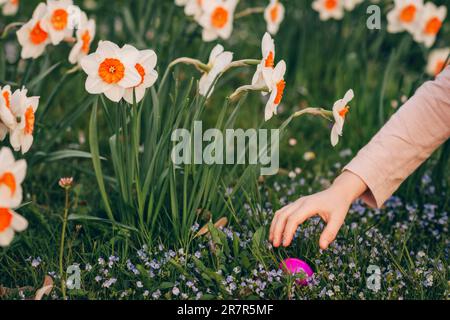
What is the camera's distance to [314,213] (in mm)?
1534

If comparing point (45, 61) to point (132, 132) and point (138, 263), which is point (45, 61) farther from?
point (138, 263)

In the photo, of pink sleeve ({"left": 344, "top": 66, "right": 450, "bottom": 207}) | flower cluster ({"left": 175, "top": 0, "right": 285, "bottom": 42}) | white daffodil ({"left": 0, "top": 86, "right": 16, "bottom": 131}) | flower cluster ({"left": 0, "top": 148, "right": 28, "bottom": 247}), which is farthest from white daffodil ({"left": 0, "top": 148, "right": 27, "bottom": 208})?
flower cluster ({"left": 175, "top": 0, "right": 285, "bottom": 42})

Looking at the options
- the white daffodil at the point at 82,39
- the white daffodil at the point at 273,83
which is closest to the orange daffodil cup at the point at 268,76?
the white daffodil at the point at 273,83

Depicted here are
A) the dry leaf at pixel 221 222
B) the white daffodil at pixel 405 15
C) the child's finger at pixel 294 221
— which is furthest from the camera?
the white daffodil at pixel 405 15

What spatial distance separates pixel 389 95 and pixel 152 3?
109 centimetres

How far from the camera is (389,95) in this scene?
2.84m

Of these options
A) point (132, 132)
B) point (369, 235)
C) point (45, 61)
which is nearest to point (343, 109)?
point (369, 235)

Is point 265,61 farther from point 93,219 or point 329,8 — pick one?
point 329,8

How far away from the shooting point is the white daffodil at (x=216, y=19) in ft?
7.75

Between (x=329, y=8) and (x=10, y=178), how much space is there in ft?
6.31

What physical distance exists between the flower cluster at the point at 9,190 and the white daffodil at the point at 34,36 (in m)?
0.73

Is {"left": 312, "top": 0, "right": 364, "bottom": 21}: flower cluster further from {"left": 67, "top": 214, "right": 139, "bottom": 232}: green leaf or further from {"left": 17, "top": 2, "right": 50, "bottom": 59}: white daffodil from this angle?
{"left": 67, "top": 214, "right": 139, "bottom": 232}: green leaf

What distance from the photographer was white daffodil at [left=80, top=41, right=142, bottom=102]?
162 centimetres

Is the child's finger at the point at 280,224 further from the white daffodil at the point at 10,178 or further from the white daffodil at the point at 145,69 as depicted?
the white daffodil at the point at 10,178
